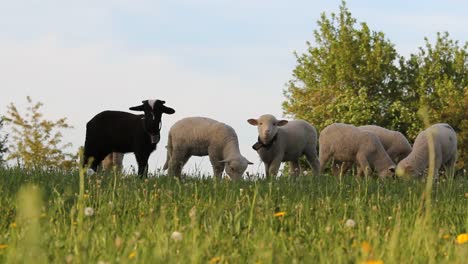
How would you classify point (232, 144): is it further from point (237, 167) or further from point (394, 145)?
point (394, 145)

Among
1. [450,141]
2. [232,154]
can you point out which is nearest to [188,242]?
[232,154]

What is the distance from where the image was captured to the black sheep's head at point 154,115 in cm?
1403

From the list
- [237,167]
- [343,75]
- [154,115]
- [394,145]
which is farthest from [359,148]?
[343,75]

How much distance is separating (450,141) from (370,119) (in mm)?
21681

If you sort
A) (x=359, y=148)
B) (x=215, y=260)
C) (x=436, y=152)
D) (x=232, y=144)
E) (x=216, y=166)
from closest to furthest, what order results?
(x=215, y=260) → (x=232, y=144) → (x=216, y=166) → (x=359, y=148) → (x=436, y=152)

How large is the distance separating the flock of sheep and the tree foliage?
21566mm

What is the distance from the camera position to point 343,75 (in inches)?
1734

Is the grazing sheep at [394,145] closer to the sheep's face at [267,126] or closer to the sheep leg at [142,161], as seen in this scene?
the sheep's face at [267,126]

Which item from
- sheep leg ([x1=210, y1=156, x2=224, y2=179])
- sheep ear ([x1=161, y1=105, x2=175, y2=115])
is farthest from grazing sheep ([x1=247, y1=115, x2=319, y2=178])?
sheep ear ([x1=161, y1=105, x2=175, y2=115])

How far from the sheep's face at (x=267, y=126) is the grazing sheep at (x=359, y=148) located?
73.2 inches

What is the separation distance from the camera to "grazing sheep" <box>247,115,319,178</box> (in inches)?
625

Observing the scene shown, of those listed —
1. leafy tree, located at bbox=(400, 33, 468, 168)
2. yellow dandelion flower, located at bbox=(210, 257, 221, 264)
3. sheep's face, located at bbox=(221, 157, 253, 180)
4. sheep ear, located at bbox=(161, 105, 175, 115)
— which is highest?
leafy tree, located at bbox=(400, 33, 468, 168)

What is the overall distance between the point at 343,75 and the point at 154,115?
31.1 m

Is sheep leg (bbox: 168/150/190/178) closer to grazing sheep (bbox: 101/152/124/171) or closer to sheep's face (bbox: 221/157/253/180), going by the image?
sheep's face (bbox: 221/157/253/180)
